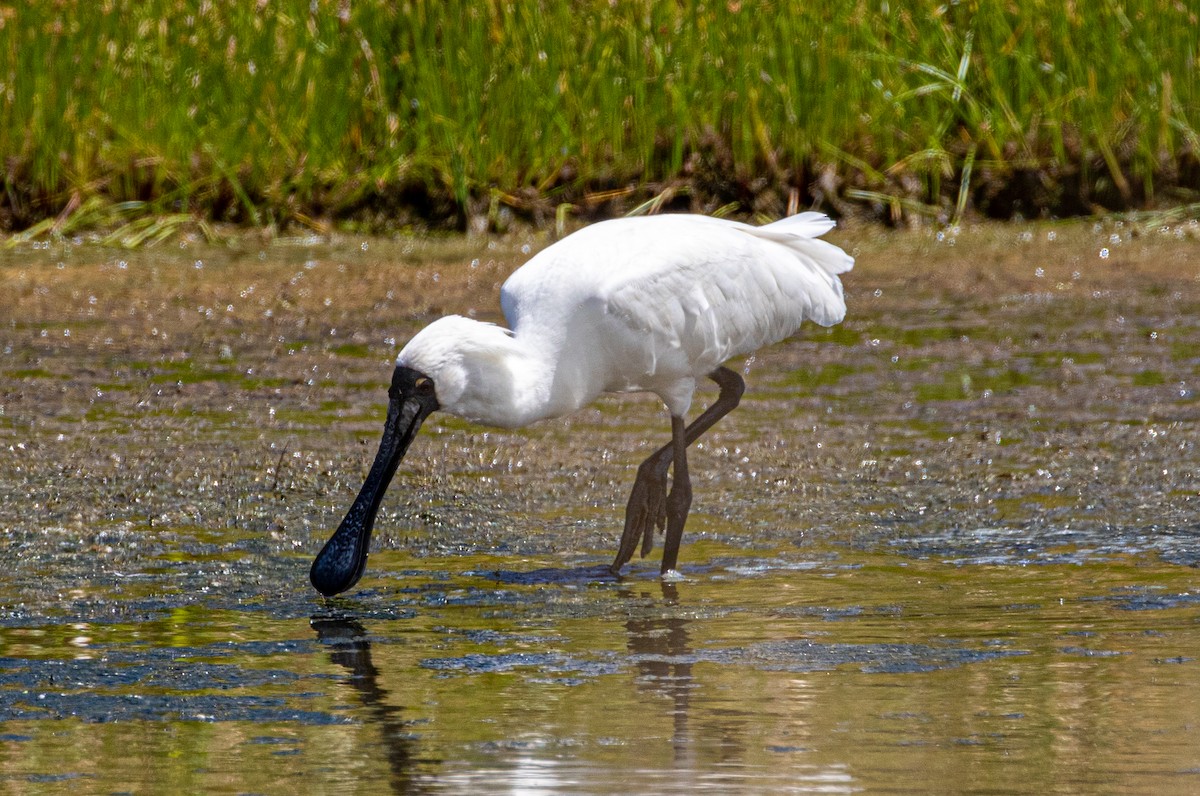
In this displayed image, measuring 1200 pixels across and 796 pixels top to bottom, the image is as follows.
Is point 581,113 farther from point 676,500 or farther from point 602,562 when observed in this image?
point 602,562

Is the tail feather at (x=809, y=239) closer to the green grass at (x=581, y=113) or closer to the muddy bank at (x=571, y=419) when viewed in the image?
the muddy bank at (x=571, y=419)

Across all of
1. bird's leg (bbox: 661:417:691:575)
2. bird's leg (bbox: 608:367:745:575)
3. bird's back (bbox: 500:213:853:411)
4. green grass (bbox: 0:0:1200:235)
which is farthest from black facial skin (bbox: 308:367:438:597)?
Answer: green grass (bbox: 0:0:1200:235)

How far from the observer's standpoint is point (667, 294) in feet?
16.9

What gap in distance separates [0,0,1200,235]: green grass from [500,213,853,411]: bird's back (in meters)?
4.42

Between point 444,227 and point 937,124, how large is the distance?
8.45 ft

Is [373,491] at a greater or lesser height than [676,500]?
greater

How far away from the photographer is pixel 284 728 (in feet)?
11.3

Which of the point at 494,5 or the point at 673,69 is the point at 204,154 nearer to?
the point at 494,5

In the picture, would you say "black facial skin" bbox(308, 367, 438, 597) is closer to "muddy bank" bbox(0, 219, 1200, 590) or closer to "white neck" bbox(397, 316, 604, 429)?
"white neck" bbox(397, 316, 604, 429)

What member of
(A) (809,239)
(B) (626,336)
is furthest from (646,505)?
(A) (809,239)

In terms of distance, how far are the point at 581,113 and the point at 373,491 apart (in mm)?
5855

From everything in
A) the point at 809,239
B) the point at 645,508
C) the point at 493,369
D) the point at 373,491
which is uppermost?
the point at 809,239

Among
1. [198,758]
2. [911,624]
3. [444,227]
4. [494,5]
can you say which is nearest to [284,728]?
[198,758]

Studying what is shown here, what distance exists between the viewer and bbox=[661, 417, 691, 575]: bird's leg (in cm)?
499
